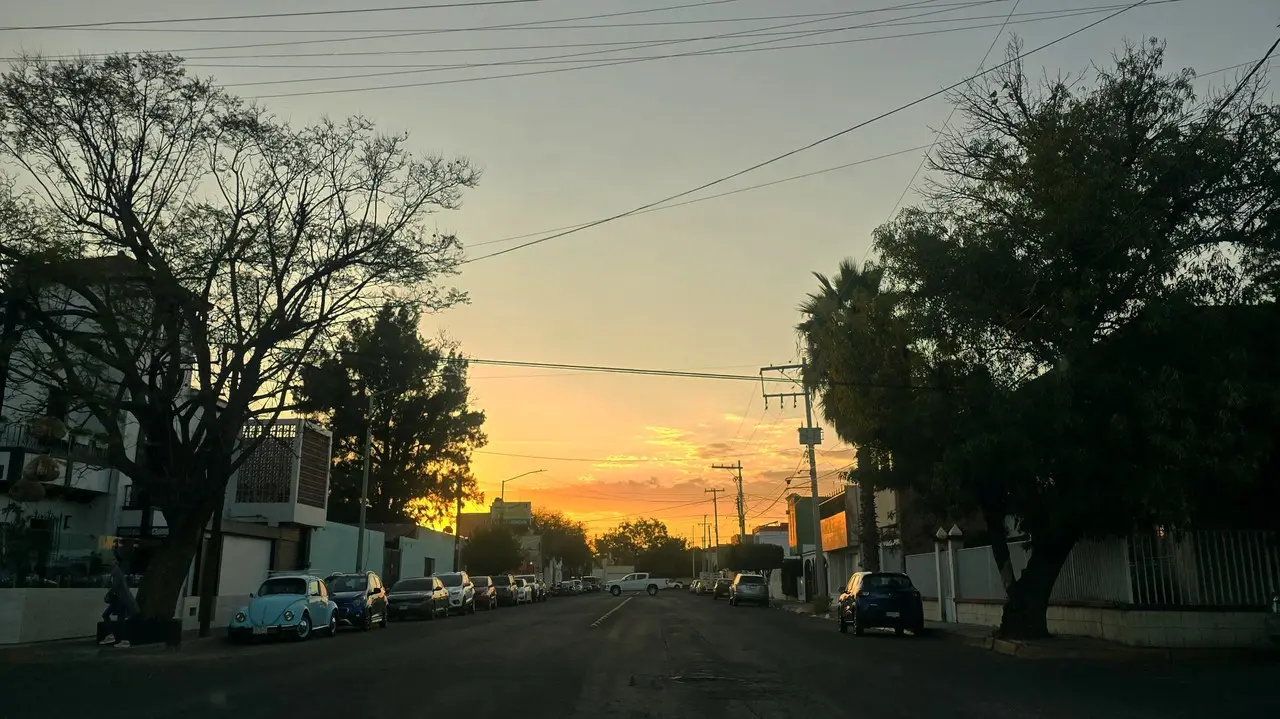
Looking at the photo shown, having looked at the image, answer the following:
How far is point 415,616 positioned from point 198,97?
2392 cm

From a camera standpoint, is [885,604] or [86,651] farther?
[885,604]

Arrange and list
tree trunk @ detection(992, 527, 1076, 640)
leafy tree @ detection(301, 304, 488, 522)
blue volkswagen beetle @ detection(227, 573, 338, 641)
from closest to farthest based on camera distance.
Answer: tree trunk @ detection(992, 527, 1076, 640) < blue volkswagen beetle @ detection(227, 573, 338, 641) < leafy tree @ detection(301, 304, 488, 522)

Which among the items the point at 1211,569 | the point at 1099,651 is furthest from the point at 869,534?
the point at 1099,651

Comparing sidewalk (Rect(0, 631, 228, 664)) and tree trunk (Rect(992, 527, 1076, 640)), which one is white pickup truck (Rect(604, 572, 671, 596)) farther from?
tree trunk (Rect(992, 527, 1076, 640))

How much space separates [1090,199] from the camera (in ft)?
56.4

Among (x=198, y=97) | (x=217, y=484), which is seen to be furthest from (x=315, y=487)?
(x=198, y=97)

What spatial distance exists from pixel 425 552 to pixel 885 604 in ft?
138

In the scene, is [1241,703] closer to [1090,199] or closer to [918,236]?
[1090,199]

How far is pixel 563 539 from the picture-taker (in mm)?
135625

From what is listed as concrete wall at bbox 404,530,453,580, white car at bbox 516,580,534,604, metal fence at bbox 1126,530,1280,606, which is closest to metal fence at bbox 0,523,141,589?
metal fence at bbox 1126,530,1280,606

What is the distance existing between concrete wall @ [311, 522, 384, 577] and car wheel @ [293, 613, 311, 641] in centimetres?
1590

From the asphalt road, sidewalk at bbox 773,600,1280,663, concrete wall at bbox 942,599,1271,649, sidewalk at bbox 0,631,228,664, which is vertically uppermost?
concrete wall at bbox 942,599,1271,649

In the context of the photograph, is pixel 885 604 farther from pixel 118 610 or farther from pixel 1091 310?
pixel 118 610

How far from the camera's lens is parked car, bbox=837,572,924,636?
83.7ft
